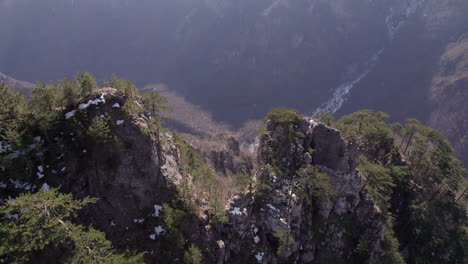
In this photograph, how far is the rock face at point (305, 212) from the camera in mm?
32344

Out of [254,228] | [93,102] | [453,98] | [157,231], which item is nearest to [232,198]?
[254,228]

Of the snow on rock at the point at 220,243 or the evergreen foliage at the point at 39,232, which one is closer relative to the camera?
the evergreen foliage at the point at 39,232

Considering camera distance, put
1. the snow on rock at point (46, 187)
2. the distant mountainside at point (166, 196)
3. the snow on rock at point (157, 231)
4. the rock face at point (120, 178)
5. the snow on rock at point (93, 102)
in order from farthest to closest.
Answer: the snow on rock at point (93, 102)
the snow on rock at point (157, 231)
the rock face at point (120, 178)
the snow on rock at point (46, 187)
the distant mountainside at point (166, 196)

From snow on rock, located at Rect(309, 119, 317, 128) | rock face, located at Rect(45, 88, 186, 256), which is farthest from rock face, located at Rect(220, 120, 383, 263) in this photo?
rock face, located at Rect(45, 88, 186, 256)

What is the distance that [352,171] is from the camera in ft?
136

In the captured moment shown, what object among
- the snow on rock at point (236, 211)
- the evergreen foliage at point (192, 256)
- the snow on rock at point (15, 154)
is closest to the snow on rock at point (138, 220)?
the evergreen foliage at point (192, 256)

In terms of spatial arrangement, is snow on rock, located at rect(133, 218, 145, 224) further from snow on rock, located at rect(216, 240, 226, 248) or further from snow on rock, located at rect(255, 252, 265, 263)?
snow on rock, located at rect(255, 252, 265, 263)

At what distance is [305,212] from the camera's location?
36844 mm

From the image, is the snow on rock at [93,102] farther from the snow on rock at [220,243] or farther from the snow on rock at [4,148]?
the snow on rock at [220,243]

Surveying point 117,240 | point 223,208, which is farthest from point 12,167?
point 223,208

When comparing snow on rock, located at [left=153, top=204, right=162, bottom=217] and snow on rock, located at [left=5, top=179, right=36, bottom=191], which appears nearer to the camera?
snow on rock, located at [left=5, top=179, right=36, bottom=191]

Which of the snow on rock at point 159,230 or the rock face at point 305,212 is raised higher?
the rock face at point 305,212

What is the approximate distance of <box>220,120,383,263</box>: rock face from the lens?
32344mm

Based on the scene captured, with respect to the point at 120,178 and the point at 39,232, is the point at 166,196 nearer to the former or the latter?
the point at 120,178
